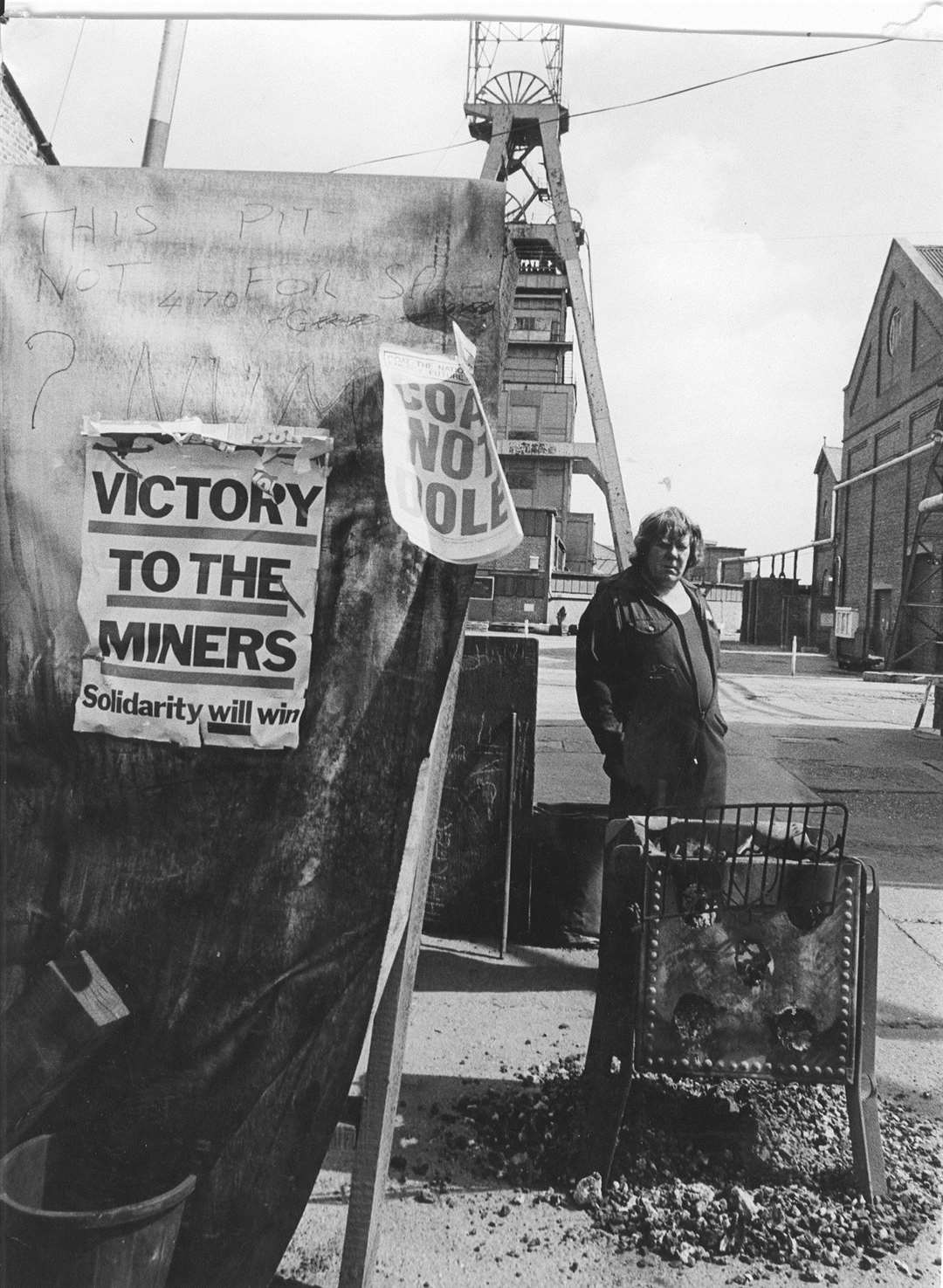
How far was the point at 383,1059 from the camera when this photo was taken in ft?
6.57

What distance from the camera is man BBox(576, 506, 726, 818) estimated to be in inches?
141

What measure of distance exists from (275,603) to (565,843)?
2639 mm

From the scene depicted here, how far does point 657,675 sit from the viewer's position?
11.7 feet

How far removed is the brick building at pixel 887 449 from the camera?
2053 cm

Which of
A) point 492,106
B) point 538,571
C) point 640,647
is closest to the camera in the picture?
point 492,106

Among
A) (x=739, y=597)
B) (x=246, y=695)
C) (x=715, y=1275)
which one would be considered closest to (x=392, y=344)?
(x=246, y=695)

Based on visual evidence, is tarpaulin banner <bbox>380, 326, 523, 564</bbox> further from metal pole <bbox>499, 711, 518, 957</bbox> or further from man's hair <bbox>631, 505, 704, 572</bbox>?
metal pole <bbox>499, 711, 518, 957</bbox>

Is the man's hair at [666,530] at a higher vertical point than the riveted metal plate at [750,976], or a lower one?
higher

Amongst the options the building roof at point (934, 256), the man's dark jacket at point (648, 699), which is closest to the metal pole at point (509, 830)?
the man's dark jacket at point (648, 699)

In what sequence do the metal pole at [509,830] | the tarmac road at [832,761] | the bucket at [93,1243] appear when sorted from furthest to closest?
1. the tarmac road at [832,761]
2. the metal pole at [509,830]
3. the bucket at [93,1243]

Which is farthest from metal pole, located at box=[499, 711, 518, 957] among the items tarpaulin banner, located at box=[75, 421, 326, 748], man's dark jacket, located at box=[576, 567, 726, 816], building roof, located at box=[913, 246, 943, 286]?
building roof, located at box=[913, 246, 943, 286]

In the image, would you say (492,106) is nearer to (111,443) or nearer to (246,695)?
(111,443)

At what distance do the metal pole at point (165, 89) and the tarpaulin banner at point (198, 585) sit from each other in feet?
2.76

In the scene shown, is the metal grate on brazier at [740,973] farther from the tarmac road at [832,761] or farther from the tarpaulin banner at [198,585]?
the tarmac road at [832,761]
